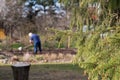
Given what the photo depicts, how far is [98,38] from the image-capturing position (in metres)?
3.33

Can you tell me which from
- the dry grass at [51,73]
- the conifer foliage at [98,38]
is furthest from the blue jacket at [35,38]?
the conifer foliage at [98,38]

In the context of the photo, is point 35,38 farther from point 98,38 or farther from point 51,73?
point 98,38

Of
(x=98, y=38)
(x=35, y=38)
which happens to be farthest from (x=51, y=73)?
(x=98, y=38)

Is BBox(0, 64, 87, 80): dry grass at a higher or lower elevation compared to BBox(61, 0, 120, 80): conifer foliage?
lower

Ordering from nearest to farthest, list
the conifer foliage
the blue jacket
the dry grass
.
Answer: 1. the conifer foliage
2. the dry grass
3. the blue jacket

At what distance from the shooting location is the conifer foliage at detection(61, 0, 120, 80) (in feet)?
8.96

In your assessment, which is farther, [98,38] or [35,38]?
[35,38]

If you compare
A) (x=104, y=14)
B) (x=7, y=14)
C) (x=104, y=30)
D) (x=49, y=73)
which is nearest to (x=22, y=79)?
(x=49, y=73)

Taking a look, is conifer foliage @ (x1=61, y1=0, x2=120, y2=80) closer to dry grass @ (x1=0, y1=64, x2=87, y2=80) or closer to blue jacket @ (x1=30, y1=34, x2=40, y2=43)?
dry grass @ (x1=0, y1=64, x2=87, y2=80)

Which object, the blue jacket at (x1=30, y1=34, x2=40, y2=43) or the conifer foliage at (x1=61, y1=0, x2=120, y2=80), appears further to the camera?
the blue jacket at (x1=30, y1=34, x2=40, y2=43)

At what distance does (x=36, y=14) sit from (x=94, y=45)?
28.1 metres

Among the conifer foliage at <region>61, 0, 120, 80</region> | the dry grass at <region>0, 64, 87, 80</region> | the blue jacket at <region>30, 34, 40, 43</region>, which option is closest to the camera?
the conifer foliage at <region>61, 0, 120, 80</region>

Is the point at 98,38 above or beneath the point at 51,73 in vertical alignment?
above

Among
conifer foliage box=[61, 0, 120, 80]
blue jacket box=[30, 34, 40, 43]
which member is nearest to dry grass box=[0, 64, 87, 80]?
blue jacket box=[30, 34, 40, 43]
